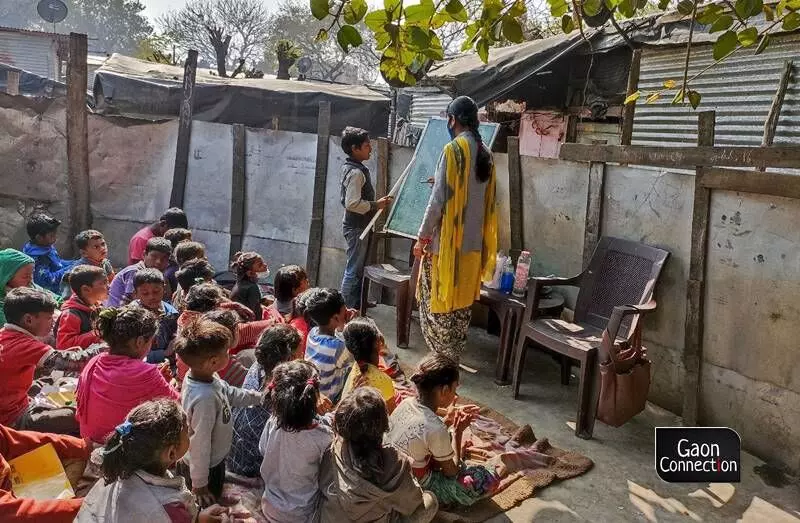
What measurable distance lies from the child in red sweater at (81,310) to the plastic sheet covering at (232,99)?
235 inches

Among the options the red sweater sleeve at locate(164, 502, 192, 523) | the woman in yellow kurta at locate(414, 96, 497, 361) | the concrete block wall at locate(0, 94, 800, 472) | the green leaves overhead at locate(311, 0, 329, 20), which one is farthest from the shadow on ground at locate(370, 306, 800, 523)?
the green leaves overhead at locate(311, 0, 329, 20)

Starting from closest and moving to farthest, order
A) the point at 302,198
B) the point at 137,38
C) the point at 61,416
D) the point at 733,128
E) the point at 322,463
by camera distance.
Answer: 1. the point at 322,463
2. the point at 61,416
3. the point at 733,128
4. the point at 302,198
5. the point at 137,38

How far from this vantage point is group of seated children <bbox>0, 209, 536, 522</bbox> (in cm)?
232

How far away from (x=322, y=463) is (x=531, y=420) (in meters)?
2.06

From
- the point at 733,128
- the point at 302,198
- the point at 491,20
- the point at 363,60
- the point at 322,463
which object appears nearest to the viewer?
the point at 491,20

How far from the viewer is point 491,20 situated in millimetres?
2568

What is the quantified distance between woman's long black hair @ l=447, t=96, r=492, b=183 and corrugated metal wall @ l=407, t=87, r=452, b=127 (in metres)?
4.55

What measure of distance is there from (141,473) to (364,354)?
59.0 inches

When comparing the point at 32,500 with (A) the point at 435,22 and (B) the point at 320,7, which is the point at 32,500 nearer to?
(B) the point at 320,7

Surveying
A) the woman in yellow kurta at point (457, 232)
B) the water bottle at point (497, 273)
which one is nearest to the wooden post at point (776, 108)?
the woman in yellow kurta at point (457, 232)

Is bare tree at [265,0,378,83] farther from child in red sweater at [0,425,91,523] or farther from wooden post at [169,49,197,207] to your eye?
child in red sweater at [0,425,91,523]

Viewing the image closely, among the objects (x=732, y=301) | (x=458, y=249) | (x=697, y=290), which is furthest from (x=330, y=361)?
(x=732, y=301)

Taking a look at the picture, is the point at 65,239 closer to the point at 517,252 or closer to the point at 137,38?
the point at 517,252

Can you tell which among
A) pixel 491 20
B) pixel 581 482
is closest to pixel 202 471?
pixel 581 482
